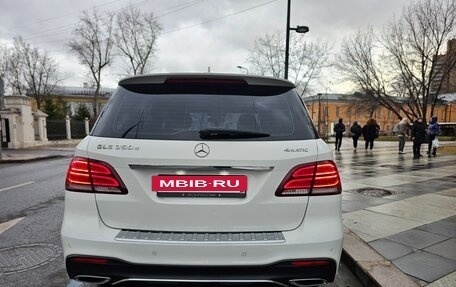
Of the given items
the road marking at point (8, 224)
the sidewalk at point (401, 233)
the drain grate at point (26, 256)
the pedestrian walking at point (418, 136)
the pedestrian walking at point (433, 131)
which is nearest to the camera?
the sidewalk at point (401, 233)

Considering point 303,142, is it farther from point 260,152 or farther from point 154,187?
point 154,187

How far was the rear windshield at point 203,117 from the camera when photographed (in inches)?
101

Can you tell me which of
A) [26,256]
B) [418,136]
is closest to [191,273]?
[26,256]

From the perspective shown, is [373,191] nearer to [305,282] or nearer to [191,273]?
[305,282]

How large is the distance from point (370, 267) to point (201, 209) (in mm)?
2086

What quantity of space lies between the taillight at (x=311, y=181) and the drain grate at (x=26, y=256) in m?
3.02

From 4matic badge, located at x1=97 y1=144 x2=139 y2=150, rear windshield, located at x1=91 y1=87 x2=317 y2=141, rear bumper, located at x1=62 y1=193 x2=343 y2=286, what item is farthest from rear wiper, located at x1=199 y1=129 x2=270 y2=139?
rear bumper, located at x1=62 y1=193 x2=343 y2=286

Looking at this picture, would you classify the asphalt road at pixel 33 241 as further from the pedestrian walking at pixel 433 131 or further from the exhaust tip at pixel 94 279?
the pedestrian walking at pixel 433 131

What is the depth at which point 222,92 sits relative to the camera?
284 centimetres

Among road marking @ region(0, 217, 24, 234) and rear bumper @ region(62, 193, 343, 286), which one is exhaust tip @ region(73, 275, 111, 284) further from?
road marking @ region(0, 217, 24, 234)

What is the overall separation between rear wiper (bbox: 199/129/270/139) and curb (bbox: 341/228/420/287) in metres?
1.86

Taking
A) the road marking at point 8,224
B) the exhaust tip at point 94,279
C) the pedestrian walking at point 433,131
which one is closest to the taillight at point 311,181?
the exhaust tip at point 94,279

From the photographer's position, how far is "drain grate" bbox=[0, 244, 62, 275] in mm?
3900

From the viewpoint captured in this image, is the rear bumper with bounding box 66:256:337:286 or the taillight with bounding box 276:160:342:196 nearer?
the rear bumper with bounding box 66:256:337:286
